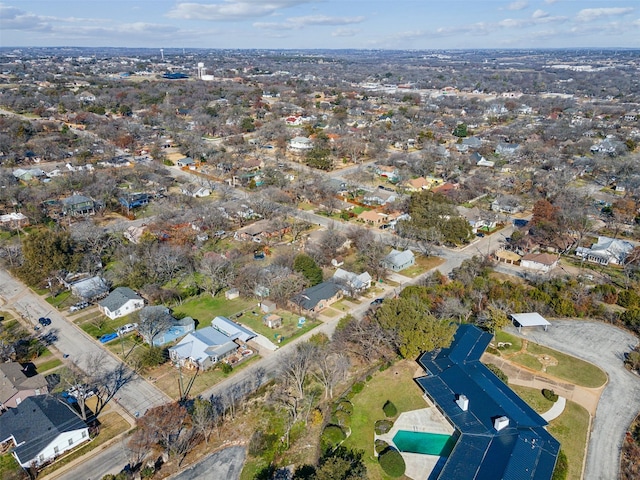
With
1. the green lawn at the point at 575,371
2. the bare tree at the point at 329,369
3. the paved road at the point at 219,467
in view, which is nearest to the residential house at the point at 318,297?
the bare tree at the point at 329,369

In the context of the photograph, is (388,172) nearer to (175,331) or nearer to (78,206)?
(78,206)

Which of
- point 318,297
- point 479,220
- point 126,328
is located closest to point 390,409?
point 318,297

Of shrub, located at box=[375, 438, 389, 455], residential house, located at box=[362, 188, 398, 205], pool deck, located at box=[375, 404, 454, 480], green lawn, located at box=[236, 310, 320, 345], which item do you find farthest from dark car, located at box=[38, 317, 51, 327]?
residential house, located at box=[362, 188, 398, 205]

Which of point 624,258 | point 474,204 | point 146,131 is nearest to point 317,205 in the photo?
point 474,204

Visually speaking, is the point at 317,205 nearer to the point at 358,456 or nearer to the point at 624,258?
the point at 624,258

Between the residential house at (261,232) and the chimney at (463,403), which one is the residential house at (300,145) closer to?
the residential house at (261,232)
